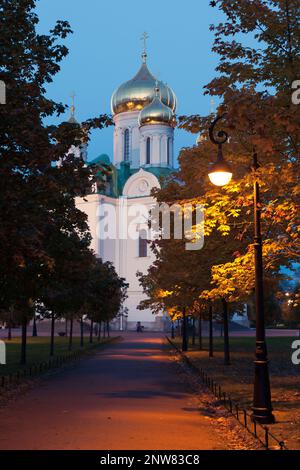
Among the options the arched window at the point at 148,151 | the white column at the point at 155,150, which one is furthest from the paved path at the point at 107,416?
the arched window at the point at 148,151

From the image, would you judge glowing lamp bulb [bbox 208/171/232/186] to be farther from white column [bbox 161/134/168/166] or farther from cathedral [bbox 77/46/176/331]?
white column [bbox 161/134/168/166]

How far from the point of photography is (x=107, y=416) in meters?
12.8

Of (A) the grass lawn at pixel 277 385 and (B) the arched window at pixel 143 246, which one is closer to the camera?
(A) the grass lawn at pixel 277 385

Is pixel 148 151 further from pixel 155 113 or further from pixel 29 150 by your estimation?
pixel 29 150

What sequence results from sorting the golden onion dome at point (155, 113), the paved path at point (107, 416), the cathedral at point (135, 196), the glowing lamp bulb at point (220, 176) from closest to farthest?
the paved path at point (107, 416), the glowing lamp bulb at point (220, 176), the cathedral at point (135, 196), the golden onion dome at point (155, 113)

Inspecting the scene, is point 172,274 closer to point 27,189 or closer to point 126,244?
point 27,189

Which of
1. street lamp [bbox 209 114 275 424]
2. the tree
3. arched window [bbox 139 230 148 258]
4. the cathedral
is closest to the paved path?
street lamp [bbox 209 114 275 424]

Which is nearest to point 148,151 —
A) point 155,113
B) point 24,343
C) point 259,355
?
point 155,113

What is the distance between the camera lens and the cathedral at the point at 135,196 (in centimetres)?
8238

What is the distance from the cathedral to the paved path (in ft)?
197

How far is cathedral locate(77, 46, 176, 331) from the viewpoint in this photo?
82.4 metres

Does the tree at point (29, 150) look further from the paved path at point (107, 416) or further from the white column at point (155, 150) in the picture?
the white column at point (155, 150)
